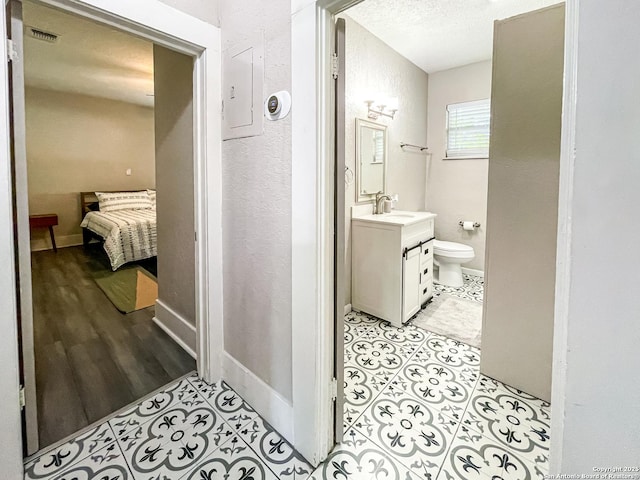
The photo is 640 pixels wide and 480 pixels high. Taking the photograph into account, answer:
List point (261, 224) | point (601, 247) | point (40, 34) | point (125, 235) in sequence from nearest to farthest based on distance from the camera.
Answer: point (601, 247) → point (261, 224) → point (40, 34) → point (125, 235)

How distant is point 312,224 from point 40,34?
12.4 feet

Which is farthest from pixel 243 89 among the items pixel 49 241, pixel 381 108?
pixel 49 241

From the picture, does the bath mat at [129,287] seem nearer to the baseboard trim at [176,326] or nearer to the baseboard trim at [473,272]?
the baseboard trim at [176,326]

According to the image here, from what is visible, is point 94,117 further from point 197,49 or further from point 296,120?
point 296,120

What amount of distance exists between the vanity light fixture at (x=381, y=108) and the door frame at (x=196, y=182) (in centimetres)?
164

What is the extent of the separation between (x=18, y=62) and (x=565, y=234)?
6.29ft

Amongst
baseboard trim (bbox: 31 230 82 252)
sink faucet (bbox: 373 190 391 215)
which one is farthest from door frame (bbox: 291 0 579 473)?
baseboard trim (bbox: 31 230 82 252)

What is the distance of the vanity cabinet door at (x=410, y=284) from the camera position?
2521 millimetres

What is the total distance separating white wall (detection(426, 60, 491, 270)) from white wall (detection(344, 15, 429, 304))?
0.13 meters

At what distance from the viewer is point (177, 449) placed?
1.40 meters

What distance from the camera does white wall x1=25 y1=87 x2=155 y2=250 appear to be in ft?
16.4

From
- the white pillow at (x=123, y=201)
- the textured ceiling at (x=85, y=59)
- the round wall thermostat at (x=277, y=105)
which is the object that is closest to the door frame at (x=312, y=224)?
the round wall thermostat at (x=277, y=105)

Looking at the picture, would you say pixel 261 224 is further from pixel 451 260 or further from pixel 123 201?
pixel 123 201

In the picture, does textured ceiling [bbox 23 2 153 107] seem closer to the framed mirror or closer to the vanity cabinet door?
the framed mirror
